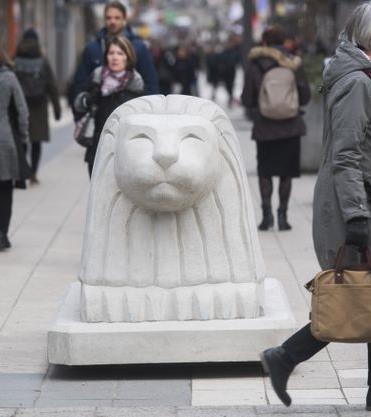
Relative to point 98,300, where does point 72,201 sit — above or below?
below

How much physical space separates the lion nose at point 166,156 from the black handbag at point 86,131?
373 centimetres

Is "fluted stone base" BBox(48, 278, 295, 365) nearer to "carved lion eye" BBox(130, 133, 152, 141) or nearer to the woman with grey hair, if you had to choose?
the woman with grey hair

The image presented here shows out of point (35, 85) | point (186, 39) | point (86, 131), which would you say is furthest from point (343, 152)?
point (186, 39)

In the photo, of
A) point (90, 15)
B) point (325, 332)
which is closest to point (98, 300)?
point (325, 332)

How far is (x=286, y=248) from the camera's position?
438 inches

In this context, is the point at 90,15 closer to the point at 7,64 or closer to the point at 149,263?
the point at 7,64

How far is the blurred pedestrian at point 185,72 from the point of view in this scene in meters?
30.9

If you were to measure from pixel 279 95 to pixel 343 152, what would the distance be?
6.01 metres

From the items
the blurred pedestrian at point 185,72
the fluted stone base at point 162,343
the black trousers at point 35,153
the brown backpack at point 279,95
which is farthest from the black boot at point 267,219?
the blurred pedestrian at point 185,72

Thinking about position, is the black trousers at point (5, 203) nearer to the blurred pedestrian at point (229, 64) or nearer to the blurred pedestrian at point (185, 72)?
the blurred pedestrian at point (185, 72)

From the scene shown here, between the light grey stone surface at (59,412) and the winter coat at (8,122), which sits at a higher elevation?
the light grey stone surface at (59,412)

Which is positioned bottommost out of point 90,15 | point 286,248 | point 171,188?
point 90,15

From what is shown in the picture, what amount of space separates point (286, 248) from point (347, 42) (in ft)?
16.9

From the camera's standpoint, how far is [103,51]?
35.6 feet
